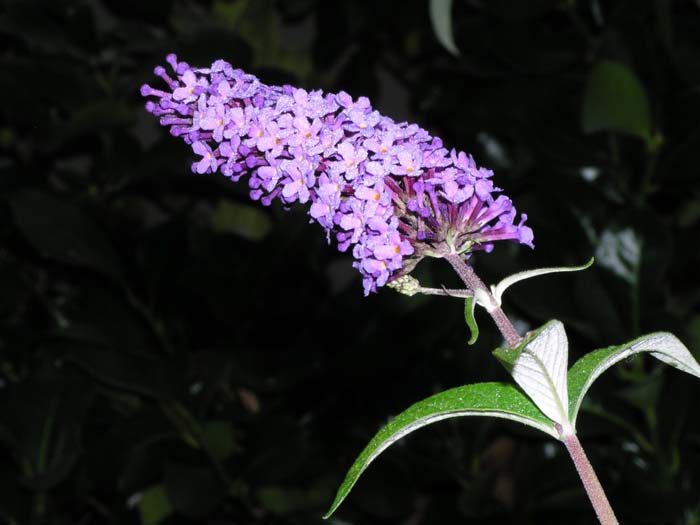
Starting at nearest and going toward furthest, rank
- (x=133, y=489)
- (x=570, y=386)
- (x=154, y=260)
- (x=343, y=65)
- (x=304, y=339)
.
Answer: (x=570, y=386)
(x=133, y=489)
(x=154, y=260)
(x=304, y=339)
(x=343, y=65)

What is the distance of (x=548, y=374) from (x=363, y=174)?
6.1 inches

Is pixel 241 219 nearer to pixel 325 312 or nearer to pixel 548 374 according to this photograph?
pixel 325 312

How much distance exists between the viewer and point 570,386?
563mm

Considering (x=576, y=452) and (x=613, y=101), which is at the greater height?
(x=613, y=101)

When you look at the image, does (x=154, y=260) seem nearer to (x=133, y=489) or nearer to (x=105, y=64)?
(x=133, y=489)

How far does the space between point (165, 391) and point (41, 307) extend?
1.61 ft

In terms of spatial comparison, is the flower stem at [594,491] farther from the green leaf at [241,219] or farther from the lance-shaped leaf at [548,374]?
the green leaf at [241,219]

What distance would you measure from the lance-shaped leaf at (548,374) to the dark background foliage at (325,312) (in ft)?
2.62

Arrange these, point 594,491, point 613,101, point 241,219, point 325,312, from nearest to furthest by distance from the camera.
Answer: point 594,491 → point 613,101 → point 325,312 → point 241,219

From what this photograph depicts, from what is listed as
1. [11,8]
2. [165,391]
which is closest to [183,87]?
[165,391]

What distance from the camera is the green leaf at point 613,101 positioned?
1.34m

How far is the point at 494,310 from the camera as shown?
20.4 inches

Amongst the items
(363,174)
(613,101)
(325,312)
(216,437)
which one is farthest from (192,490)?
(363,174)

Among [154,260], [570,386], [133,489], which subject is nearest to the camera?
[570,386]
